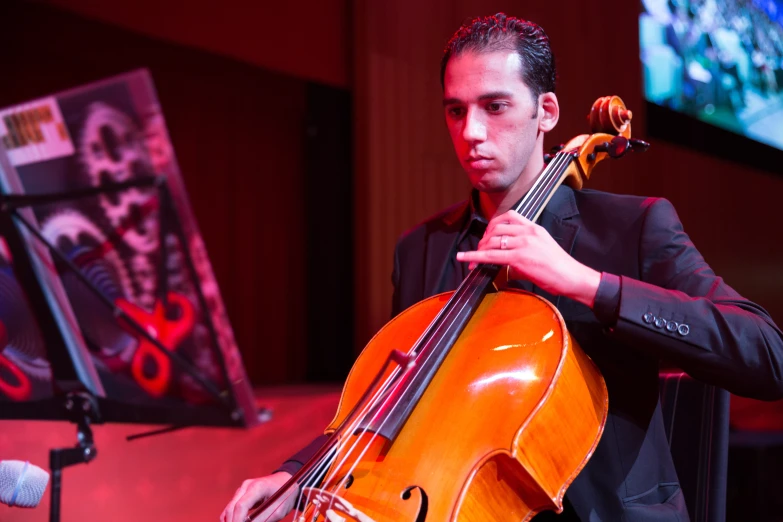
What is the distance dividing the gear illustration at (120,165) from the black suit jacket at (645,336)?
1819 millimetres

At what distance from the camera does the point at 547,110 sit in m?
1.36

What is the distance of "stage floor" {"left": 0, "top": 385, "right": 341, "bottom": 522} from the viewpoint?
260cm

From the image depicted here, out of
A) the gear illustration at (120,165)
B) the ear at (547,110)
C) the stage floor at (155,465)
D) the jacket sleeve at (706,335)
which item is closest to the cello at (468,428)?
the jacket sleeve at (706,335)

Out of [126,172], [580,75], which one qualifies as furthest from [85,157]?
[580,75]

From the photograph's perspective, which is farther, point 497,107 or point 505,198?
point 505,198

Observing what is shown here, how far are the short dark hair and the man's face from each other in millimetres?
15

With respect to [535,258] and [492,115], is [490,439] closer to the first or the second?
[535,258]

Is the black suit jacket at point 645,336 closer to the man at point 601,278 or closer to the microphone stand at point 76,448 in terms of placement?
the man at point 601,278

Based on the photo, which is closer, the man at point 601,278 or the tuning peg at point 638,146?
the man at point 601,278

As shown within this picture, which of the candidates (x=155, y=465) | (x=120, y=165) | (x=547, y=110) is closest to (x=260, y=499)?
(x=547, y=110)

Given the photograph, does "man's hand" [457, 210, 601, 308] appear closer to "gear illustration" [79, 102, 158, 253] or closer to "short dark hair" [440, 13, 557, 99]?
"short dark hair" [440, 13, 557, 99]

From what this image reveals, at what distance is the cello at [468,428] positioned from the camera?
95cm

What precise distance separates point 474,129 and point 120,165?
2.04 metres

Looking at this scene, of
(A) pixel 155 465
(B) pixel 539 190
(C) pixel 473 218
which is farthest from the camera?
(A) pixel 155 465
